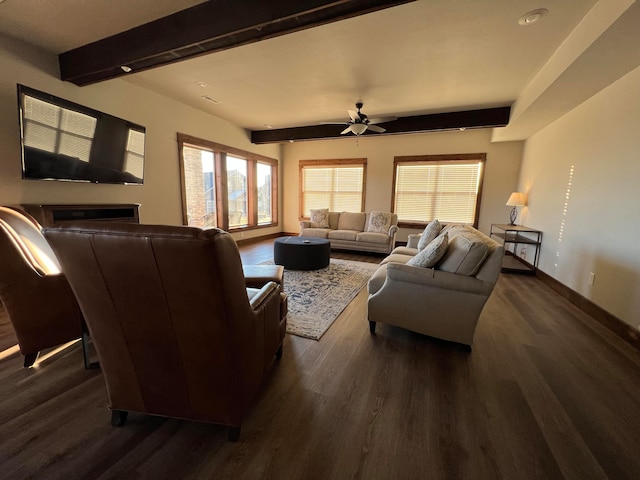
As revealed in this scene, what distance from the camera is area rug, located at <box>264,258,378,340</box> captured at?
2.43 metres

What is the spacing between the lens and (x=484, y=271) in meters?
1.93

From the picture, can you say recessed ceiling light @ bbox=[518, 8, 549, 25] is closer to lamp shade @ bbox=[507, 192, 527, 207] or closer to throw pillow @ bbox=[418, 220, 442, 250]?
throw pillow @ bbox=[418, 220, 442, 250]

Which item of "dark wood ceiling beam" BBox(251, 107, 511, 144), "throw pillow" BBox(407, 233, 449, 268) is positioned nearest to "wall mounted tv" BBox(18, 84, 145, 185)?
"dark wood ceiling beam" BBox(251, 107, 511, 144)

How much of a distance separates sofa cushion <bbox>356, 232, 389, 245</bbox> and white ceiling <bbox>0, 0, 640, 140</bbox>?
7.85 feet

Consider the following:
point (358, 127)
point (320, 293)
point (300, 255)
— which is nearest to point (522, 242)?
point (358, 127)

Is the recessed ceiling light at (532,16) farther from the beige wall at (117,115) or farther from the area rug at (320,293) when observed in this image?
the beige wall at (117,115)

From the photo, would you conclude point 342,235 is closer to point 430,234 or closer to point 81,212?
point 430,234

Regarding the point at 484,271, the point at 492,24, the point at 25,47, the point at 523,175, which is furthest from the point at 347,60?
the point at 523,175

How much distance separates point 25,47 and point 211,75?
1821 millimetres

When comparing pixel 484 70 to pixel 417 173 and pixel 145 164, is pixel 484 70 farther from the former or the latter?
pixel 145 164

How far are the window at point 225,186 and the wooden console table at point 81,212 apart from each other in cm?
114

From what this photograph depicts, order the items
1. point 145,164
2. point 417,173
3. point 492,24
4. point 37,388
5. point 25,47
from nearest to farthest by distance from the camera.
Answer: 1. point 37,388
2. point 492,24
3. point 25,47
4. point 145,164
5. point 417,173

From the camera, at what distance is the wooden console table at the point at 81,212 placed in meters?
2.82

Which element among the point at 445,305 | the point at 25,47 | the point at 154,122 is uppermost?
the point at 25,47
